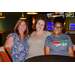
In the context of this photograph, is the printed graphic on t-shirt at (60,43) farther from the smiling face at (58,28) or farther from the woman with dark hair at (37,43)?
the woman with dark hair at (37,43)

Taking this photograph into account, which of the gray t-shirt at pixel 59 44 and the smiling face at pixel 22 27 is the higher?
the smiling face at pixel 22 27

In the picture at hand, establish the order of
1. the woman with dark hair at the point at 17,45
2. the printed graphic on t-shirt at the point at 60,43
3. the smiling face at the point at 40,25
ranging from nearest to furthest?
1. the printed graphic on t-shirt at the point at 60,43
2. the woman with dark hair at the point at 17,45
3. the smiling face at the point at 40,25

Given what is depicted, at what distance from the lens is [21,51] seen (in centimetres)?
217

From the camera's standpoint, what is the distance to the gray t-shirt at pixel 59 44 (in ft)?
6.19

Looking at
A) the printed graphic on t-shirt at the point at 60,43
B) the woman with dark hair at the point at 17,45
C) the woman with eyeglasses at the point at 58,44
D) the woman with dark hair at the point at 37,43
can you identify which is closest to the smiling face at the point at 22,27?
the woman with dark hair at the point at 17,45

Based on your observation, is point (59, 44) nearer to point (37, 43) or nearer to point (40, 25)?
point (37, 43)

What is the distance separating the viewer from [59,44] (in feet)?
6.17

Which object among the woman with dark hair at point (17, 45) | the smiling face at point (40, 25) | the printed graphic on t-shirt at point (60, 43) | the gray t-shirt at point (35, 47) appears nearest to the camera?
the printed graphic on t-shirt at point (60, 43)

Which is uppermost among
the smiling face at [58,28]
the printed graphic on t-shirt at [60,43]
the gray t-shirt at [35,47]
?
the smiling face at [58,28]

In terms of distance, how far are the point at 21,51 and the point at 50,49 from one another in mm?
630

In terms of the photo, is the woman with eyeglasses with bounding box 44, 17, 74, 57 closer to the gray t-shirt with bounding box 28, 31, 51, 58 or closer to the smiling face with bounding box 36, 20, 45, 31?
the gray t-shirt with bounding box 28, 31, 51, 58
